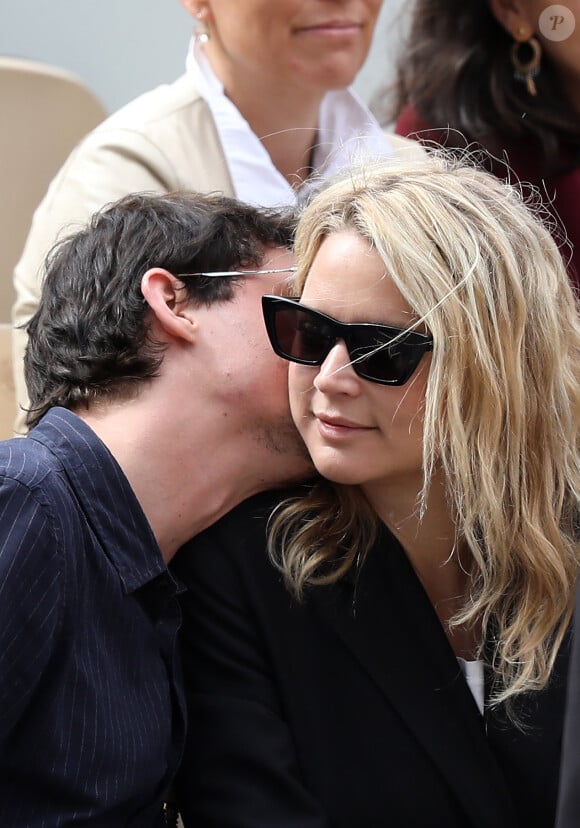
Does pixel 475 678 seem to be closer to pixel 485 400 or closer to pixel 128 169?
pixel 485 400

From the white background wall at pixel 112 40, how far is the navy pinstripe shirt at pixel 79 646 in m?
2.04

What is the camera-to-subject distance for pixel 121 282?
1.72 metres

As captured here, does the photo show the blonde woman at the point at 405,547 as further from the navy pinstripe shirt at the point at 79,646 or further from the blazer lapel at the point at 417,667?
the navy pinstripe shirt at the point at 79,646

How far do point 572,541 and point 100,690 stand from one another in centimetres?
61

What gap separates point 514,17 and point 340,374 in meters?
1.18

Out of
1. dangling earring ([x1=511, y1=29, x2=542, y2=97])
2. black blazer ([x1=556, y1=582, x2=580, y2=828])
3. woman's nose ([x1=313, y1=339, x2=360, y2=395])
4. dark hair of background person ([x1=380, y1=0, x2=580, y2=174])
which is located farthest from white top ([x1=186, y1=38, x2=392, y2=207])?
black blazer ([x1=556, y1=582, x2=580, y2=828])

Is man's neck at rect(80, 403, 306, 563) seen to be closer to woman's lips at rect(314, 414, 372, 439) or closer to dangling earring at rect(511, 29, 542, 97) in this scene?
woman's lips at rect(314, 414, 372, 439)

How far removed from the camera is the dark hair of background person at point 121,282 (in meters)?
1.69

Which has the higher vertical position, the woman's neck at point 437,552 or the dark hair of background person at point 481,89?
the dark hair of background person at point 481,89

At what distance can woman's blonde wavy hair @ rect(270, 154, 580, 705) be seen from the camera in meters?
1.49

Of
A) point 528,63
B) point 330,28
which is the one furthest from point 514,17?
point 330,28

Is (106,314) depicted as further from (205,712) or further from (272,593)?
(205,712)

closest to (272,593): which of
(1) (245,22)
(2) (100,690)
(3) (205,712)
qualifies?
(3) (205,712)

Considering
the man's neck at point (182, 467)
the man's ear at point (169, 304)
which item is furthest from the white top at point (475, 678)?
the man's ear at point (169, 304)
